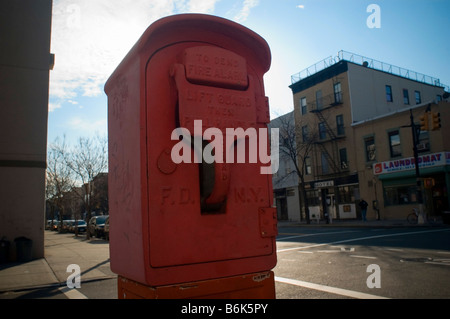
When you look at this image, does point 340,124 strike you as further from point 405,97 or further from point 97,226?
point 97,226

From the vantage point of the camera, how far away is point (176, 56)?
79.4 inches

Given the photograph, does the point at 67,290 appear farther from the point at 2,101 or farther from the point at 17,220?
the point at 2,101

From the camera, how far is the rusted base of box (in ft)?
5.85

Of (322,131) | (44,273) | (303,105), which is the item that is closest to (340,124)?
(322,131)

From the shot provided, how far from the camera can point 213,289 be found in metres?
1.87

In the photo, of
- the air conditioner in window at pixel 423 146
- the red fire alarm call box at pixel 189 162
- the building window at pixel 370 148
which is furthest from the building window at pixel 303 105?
the red fire alarm call box at pixel 189 162

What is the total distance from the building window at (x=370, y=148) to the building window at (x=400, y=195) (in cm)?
268

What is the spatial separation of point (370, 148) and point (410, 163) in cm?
389

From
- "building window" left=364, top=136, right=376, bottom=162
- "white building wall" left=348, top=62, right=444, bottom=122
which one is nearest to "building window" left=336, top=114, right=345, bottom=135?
"white building wall" left=348, top=62, right=444, bottom=122

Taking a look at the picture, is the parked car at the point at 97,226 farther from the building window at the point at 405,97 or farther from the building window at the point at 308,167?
the building window at the point at 405,97

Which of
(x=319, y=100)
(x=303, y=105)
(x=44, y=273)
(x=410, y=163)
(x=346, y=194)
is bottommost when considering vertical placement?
(x=44, y=273)

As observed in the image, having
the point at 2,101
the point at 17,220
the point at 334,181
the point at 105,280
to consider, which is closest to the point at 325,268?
the point at 105,280

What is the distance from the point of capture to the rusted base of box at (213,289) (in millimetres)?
1784
